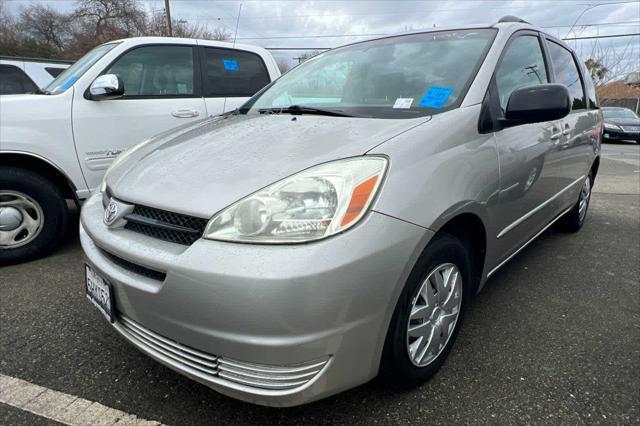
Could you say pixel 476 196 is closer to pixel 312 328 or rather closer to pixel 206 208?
pixel 312 328

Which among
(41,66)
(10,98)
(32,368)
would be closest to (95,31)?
(41,66)

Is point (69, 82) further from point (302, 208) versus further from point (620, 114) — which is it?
point (620, 114)

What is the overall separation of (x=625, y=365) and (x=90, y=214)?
104 inches

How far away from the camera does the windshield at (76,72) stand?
10.9 feet

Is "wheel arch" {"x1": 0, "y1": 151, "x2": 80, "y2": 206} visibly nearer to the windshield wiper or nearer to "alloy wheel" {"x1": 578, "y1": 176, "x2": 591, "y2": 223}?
the windshield wiper

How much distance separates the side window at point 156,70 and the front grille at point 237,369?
8.90 ft

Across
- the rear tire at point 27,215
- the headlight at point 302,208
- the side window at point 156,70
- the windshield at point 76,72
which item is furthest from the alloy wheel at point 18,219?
the headlight at point 302,208

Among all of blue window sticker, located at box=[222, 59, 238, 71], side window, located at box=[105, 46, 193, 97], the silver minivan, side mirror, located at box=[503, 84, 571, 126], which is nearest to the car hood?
the silver minivan

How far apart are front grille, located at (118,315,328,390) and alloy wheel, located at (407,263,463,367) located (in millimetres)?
490

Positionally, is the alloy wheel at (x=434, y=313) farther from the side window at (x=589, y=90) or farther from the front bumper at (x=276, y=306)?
the side window at (x=589, y=90)

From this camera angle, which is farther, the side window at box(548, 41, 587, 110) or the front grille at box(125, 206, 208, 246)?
the side window at box(548, 41, 587, 110)

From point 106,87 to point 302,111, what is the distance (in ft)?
5.76

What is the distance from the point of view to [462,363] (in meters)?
2.05

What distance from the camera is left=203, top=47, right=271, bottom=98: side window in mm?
4082
